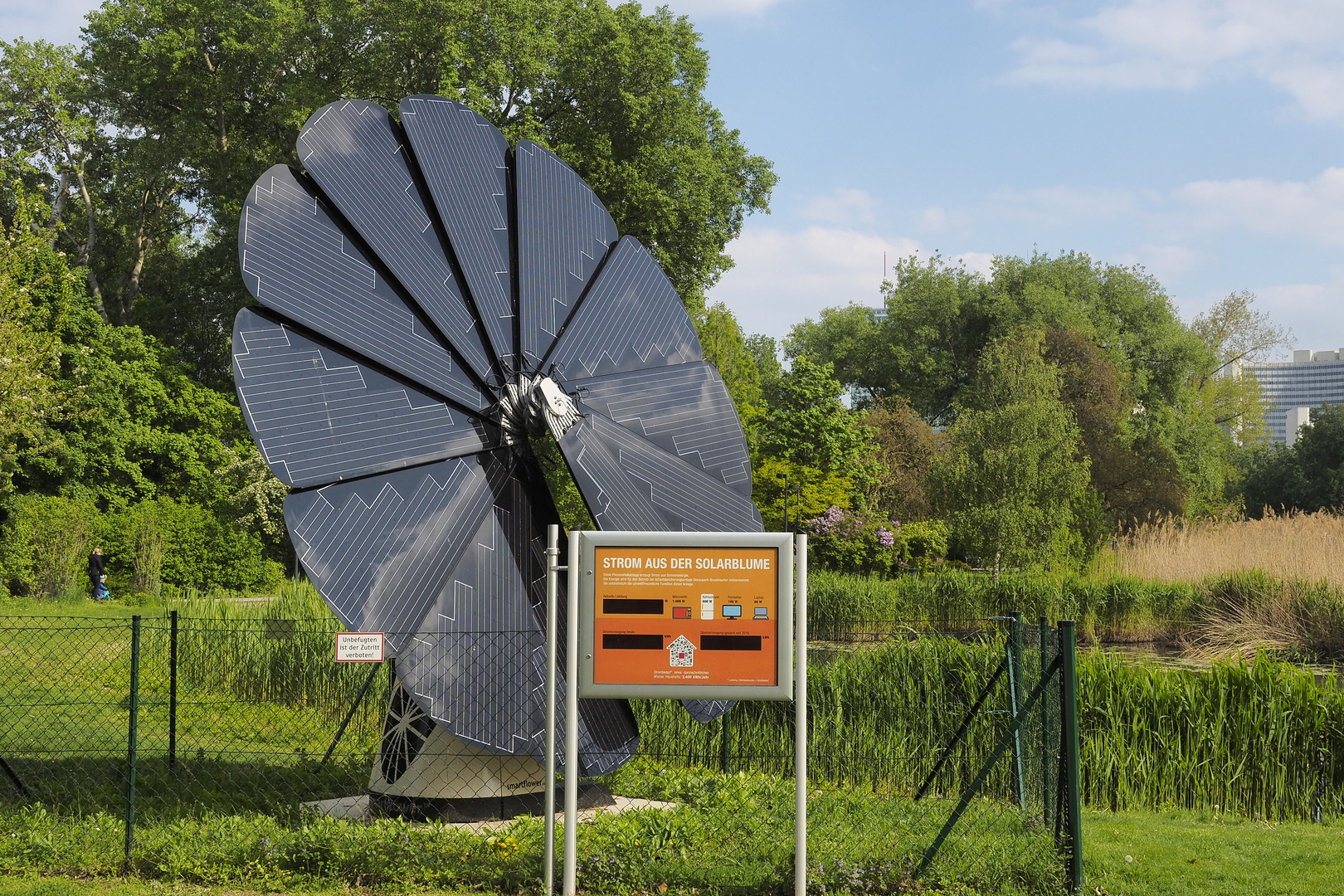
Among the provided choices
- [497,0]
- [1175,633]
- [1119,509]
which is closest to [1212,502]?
[1119,509]

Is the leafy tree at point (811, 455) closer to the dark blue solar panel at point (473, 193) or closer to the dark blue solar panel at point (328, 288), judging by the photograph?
the dark blue solar panel at point (473, 193)

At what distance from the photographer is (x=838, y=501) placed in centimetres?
3497

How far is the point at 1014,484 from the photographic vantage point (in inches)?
1116

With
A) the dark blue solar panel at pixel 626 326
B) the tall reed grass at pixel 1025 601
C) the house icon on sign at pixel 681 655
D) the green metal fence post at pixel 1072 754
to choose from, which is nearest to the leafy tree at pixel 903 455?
the tall reed grass at pixel 1025 601

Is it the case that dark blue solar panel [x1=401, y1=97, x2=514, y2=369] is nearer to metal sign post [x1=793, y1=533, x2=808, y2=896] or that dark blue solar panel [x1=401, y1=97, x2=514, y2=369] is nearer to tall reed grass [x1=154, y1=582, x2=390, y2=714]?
metal sign post [x1=793, y1=533, x2=808, y2=896]

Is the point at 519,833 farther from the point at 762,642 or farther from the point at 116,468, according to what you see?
the point at 116,468

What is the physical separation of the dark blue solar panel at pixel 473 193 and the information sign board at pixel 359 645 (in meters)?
2.18

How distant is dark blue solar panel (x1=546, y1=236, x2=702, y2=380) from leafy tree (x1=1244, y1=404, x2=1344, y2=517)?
161 ft

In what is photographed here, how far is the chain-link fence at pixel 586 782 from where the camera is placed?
6.80m

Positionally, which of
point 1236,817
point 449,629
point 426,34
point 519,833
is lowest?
point 1236,817

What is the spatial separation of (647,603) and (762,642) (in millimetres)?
722

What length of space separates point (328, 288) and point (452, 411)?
45.4 inches

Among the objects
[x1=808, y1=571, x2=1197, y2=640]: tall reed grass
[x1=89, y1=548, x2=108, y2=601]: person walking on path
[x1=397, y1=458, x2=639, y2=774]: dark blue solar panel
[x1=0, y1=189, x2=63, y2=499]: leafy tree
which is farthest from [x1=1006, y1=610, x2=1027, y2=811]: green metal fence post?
[x1=89, y1=548, x2=108, y2=601]: person walking on path

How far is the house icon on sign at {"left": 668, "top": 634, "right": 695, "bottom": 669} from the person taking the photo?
6.29 m
